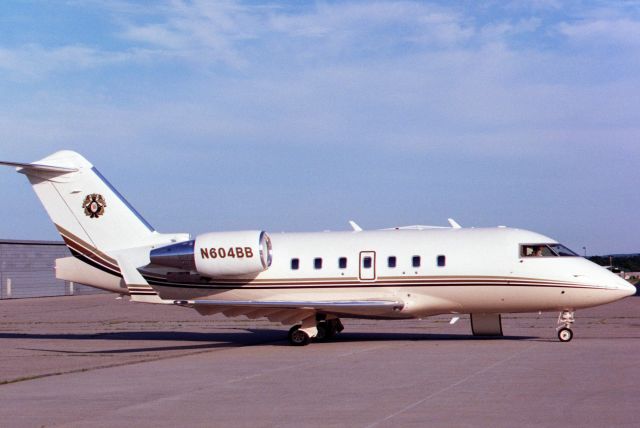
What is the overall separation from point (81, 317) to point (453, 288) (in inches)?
872

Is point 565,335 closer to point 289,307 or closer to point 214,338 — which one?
point 289,307

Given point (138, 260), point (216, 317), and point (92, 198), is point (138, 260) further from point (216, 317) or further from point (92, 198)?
point (216, 317)

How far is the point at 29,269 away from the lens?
64.7m

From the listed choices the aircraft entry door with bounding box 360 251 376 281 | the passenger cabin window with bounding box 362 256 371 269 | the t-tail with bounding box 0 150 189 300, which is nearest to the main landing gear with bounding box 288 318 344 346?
the aircraft entry door with bounding box 360 251 376 281

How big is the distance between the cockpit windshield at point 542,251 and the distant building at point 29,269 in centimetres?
4615

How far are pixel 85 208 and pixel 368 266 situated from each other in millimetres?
8226

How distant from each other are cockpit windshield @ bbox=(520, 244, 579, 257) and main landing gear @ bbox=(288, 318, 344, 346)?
5719mm

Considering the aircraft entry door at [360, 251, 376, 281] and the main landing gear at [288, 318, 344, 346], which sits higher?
the aircraft entry door at [360, 251, 376, 281]

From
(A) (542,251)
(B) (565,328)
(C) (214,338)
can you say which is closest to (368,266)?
(A) (542,251)

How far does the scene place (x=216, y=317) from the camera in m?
37.8

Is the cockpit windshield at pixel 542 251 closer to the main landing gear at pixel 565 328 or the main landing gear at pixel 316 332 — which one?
the main landing gear at pixel 565 328

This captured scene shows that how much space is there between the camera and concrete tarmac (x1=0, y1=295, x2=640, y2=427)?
478 inches

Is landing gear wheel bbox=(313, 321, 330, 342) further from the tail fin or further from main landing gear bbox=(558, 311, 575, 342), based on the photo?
main landing gear bbox=(558, 311, 575, 342)

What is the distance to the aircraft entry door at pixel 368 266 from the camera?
23922mm
